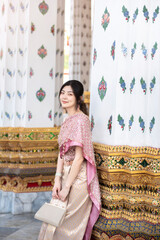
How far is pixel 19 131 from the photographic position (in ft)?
15.5

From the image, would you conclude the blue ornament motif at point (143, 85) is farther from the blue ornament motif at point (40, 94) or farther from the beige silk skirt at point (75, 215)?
the blue ornament motif at point (40, 94)

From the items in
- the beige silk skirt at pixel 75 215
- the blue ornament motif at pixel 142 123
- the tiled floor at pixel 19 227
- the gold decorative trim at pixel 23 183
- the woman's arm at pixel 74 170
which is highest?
Result: the blue ornament motif at pixel 142 123

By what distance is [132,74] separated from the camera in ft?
9.16

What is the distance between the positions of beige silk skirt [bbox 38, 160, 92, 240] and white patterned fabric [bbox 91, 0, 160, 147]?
405 mm

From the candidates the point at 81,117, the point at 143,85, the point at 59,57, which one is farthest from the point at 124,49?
the point at 59,57

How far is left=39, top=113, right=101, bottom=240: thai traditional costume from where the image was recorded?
2.76m

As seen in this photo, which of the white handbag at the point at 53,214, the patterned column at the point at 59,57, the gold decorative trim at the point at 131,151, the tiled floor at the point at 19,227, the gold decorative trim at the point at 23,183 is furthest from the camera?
the patterned column at the point at 59,57

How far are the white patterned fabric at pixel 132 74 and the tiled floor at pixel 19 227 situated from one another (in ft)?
5.30

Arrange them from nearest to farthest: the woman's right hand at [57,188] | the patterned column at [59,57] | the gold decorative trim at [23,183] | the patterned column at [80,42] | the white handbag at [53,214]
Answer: the white handbag at [53,214], the woman's right hand at [57,188], the gold decorative trim at [23,183], the patterned column at [59,57], the patterned column at [80,42]

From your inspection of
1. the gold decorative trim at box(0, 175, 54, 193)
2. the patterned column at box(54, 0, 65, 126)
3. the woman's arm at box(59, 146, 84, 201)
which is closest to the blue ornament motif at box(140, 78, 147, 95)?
the woman's arm at box(59, 146, 84, 201)

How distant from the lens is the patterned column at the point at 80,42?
8.23 metres

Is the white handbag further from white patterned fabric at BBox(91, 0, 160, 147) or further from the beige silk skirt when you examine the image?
white patterned fabric at BBox(91, 0, 160, 147)

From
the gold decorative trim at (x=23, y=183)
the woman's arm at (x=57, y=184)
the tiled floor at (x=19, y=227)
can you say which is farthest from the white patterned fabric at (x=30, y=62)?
the woman's arm at (x=57, y=184)

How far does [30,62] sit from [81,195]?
2460 millimetres
